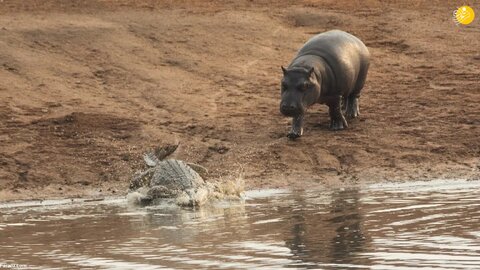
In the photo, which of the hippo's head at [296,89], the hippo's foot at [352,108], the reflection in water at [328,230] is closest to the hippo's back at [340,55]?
the hippo's foot at [352,108]

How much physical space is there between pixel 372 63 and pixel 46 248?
10930 millimetres

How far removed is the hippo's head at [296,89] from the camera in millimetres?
14688

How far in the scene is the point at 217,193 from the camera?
12.3m

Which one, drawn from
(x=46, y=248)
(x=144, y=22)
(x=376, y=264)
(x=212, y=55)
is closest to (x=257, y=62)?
(x=212, y=55)

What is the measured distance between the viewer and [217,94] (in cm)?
1752

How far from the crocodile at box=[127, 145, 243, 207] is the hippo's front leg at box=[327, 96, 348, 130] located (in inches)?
122

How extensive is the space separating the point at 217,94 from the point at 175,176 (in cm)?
522

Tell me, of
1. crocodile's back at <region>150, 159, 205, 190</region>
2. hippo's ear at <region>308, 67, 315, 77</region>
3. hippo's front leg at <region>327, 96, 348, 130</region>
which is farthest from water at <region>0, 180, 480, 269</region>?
hippo's front leg at <region>327, 96, 348, 130</region>

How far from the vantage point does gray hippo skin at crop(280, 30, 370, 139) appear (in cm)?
1473

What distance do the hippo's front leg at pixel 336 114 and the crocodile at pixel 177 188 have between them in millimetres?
3104

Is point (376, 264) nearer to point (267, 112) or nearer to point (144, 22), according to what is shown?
point (267, 112)

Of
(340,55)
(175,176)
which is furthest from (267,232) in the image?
(340,55)

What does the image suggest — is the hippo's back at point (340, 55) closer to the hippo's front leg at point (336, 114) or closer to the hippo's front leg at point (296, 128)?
the hippo's front leg at point (336, 114)

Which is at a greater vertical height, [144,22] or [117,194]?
[144,22]
